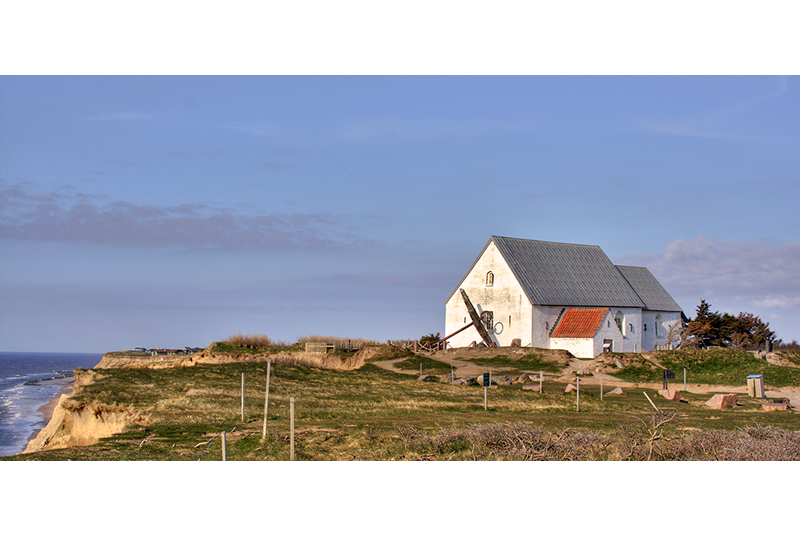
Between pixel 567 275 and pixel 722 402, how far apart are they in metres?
30.1

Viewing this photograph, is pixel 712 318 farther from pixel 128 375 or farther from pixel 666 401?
pixel 128 375

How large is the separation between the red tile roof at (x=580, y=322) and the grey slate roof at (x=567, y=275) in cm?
164

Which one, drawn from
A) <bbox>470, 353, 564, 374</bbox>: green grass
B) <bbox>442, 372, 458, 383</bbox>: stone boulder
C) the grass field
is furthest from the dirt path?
the grass field

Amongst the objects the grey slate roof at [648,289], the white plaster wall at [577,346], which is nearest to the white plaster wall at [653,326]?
the grey slate roof at [648,289]

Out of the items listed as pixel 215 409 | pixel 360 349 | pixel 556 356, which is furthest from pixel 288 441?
pixel 360 349

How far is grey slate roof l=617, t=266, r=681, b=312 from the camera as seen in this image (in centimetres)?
5969

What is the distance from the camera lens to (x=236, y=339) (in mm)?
53094

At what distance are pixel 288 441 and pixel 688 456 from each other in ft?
28.1

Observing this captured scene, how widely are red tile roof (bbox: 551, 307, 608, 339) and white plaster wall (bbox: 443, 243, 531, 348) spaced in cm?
249

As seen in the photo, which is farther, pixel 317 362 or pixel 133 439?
pixel 317 362

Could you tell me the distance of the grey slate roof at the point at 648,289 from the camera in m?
59.7

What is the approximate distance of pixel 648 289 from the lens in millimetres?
61250

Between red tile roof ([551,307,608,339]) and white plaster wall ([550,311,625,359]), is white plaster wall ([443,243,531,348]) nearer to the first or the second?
red tile roof ([551,307,608,339])

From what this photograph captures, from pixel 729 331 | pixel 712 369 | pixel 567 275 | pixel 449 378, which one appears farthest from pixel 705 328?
pixel 449 378
